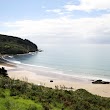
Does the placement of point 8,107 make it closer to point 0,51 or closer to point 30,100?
point 30,100

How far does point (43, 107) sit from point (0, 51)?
16390 centimetres

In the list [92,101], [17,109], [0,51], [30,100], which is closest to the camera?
[17,109]

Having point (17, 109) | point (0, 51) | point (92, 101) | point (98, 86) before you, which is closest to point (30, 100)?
point (17, 109)

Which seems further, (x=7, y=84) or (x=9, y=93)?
(x=7, y=84)

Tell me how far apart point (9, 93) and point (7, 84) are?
2606mm

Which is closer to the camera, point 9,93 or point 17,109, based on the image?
point 17,109

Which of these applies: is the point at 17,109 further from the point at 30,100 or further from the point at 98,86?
the point at 98,86

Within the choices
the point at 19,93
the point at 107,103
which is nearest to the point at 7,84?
the point at 19,93

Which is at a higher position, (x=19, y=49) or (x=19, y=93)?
(x=19, y=49)

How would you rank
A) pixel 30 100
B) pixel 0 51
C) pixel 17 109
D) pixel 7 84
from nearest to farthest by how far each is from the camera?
1. pixel 17 109
2. pixel 30 100
3. pixel 7 84
4. pixel 0 51

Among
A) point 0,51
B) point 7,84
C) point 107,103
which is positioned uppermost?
point 0,51

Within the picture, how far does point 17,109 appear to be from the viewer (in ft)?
56.4

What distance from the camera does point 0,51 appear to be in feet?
583

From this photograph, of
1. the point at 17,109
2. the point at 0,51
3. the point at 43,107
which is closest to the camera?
the point at 17,109
